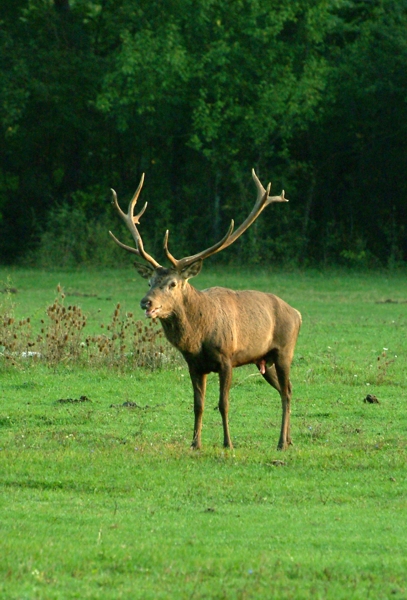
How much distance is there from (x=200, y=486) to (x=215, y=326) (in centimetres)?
184

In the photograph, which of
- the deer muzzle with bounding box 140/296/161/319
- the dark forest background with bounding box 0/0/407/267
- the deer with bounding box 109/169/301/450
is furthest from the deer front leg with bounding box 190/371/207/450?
the dark forest background with bounding box 0/0/407/267

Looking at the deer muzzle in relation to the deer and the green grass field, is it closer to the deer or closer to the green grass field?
the deer

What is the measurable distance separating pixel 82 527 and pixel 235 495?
140 cm

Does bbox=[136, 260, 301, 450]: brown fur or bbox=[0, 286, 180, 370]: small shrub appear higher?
bbox=[136, 260, 301, 450]: brown fur

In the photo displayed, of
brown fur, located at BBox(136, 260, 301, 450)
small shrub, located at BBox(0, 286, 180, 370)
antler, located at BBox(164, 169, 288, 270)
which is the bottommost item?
small shrub, located at BBox(0, 286, 180, 370)

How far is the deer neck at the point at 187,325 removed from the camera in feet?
30.9

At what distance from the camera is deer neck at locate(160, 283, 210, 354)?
30.9ft

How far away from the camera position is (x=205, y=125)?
30.0 meters

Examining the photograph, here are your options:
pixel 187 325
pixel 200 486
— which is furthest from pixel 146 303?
pixel 200 486

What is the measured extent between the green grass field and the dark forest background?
51.9 feet

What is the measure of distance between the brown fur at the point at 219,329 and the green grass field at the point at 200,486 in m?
0.54

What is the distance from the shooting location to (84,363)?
13922 mm

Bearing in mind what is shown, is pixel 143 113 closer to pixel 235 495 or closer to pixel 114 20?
pixel 114 20

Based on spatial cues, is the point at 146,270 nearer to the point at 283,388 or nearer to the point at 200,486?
the point at 283,388
